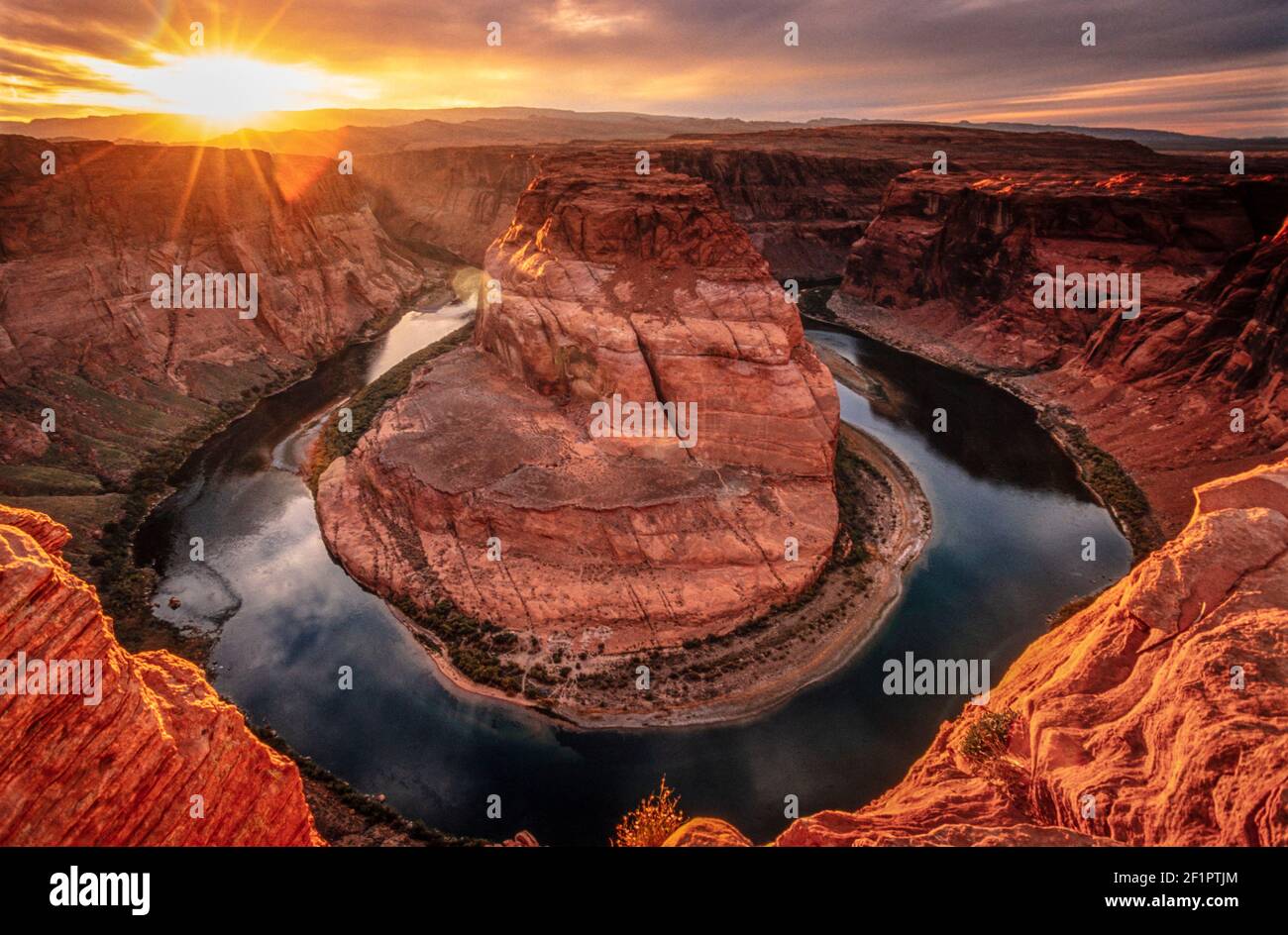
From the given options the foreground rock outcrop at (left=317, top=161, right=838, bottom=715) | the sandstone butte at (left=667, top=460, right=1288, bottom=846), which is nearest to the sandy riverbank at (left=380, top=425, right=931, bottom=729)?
the foreground rock outcrop at (left=317, top=161, right=838, bottom=715)

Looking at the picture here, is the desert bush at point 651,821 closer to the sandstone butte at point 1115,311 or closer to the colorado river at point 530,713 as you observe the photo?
the colorado river at point 530,713

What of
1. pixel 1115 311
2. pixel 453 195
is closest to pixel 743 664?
pixel 1115 311

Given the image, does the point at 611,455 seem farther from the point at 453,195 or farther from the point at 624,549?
the point at 453,195

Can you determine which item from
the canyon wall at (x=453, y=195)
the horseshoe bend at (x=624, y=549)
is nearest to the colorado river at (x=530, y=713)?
the horseshoe bend at (x=624, y=549)

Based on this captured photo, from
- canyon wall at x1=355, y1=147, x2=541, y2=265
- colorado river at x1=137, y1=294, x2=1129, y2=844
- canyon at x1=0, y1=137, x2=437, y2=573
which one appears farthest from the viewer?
canyon wall at x1=355, y1=147, x2=541, y2=265

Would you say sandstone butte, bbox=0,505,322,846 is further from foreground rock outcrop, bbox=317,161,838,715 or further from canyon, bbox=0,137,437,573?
canyon, bbox=0,137,437,573
